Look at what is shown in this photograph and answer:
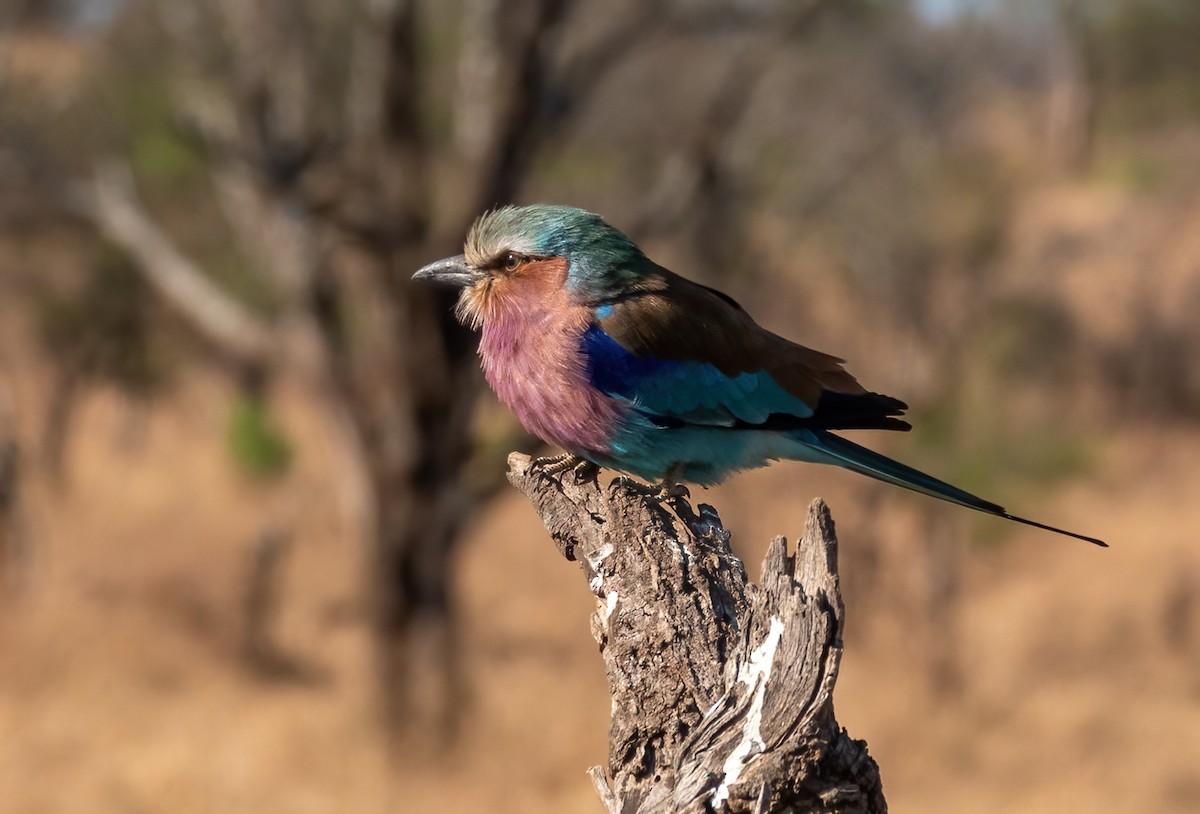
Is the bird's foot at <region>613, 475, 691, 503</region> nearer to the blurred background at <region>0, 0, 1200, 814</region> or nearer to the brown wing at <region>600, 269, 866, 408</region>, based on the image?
the brown wing at <region>600, 269, 866, 408</region>

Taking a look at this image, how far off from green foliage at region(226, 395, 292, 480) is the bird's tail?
52.6 ft

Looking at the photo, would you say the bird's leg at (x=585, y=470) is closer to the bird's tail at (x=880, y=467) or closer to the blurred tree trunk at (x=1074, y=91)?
the bird's tail at (x=880, y=467)

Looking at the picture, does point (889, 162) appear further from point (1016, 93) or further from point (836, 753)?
point (836, 753)

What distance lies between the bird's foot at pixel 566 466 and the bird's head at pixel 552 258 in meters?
0.49

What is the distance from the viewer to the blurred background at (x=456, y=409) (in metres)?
11.0

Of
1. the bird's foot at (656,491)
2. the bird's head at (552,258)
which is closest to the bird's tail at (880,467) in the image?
the bird's foot at (656,491)

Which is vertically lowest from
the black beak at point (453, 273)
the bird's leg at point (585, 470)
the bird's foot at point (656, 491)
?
the bird's foot at point (656, 491)

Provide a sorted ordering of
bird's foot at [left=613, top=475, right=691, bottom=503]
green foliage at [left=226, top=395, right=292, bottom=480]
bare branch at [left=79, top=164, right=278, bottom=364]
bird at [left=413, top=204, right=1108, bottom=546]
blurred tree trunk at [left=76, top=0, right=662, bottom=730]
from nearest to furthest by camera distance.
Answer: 1. bird's foot at [left=613, top=475, right=691, bottom=503]
2. bird at [left=413, top=204, right=1108, bottom=546]
3. blurred tree trunk at [left=76, top=0, right=662, bottom=730]
4. bare branch at [left=79, top=164, right=278, bottom=364]
5. green foliage at [left=226, top=395, right=292, bottom=480]

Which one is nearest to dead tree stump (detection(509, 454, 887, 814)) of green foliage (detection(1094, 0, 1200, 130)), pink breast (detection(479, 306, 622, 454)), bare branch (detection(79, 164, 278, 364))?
pink breast (detection(479, 306, 622, 454))

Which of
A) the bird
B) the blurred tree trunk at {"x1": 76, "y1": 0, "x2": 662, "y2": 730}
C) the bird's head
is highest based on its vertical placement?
the blurred tree trunk at {"x1": 76, "y1": 0, "x2": 662, "y2": 730}

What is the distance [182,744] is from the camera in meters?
12.2

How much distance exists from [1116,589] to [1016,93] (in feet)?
104

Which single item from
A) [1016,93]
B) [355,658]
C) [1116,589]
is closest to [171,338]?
[355,658]

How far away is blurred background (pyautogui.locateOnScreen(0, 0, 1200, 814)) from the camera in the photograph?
11031 millimetres
